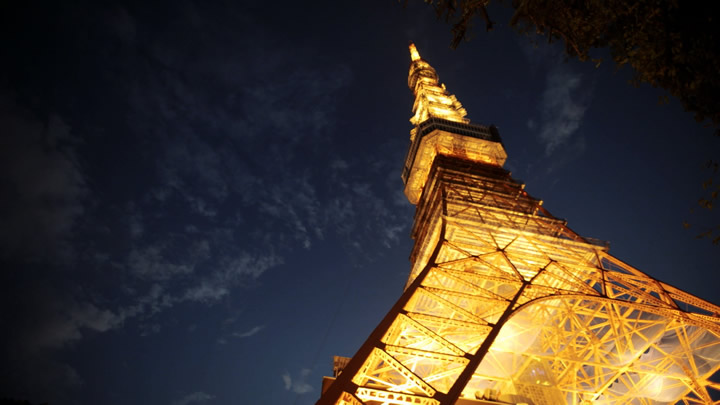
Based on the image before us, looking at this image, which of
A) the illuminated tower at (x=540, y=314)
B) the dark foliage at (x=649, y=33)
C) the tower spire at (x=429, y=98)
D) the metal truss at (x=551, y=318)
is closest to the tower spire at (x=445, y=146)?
the tower spire at (x=429, y=98)

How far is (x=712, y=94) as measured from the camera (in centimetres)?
632

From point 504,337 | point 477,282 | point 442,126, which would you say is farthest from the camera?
point 442,126

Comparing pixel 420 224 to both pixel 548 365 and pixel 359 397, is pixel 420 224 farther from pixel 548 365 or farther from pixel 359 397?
pixel 359 397

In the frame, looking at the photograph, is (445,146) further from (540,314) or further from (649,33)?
(649,33)

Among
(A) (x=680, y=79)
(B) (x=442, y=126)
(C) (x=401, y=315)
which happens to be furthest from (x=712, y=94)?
(B) (x=442, y=126)

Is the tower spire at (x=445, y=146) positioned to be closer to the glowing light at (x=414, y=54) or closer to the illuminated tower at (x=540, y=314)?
the illuminated tower at (x=540, y=314)

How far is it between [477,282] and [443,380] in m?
5.17

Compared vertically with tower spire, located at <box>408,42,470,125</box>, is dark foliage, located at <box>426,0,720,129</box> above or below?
below

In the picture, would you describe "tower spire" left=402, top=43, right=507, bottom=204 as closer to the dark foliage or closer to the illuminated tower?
the illuminated tower

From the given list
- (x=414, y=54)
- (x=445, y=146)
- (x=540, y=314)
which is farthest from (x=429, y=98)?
(x=540, y=314)

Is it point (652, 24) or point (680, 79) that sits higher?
point (652, 24)

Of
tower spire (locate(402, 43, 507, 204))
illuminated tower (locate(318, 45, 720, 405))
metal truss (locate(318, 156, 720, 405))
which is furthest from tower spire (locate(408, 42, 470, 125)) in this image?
metal truss (locate(318, 156, 720, 405))

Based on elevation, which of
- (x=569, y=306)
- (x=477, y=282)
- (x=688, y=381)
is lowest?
(x=688, y=381)

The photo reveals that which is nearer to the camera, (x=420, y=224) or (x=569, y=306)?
(x=569, y=306)
